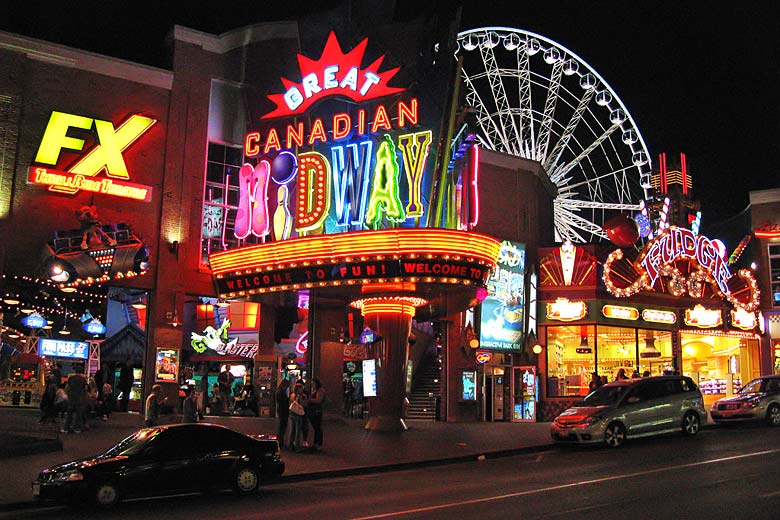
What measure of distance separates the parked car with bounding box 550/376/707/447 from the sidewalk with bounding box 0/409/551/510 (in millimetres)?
1385

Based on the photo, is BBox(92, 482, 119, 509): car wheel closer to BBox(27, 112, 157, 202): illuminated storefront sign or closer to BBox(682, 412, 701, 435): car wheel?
BBox(682, 412, 701, 435): car wheel

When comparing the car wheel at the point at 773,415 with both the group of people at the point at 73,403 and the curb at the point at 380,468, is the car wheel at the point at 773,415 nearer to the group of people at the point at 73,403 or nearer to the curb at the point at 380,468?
the curb at the point at 380,468

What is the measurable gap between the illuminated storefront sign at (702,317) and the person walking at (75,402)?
26.3m

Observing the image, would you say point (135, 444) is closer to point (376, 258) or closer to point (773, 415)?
point (376, 258)

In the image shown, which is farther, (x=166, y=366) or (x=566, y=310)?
(x=566, y=310)

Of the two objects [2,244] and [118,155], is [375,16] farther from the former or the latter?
[2,244]

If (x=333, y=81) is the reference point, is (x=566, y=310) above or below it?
below

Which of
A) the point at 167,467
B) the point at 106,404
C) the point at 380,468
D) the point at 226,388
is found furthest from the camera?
the point at 226,388

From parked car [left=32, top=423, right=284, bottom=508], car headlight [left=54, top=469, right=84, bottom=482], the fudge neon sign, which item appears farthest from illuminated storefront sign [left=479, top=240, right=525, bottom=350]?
car headlight [left=54, top=469, right=84, bottom=482]

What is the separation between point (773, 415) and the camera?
25141 mm

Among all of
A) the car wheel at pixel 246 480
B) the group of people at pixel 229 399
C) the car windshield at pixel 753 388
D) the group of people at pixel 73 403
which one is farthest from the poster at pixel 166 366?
the car windshield at pixel 753 388

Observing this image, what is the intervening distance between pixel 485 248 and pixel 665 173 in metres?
15.3

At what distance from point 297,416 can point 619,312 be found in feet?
63.3

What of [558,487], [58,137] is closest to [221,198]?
[58,137]
